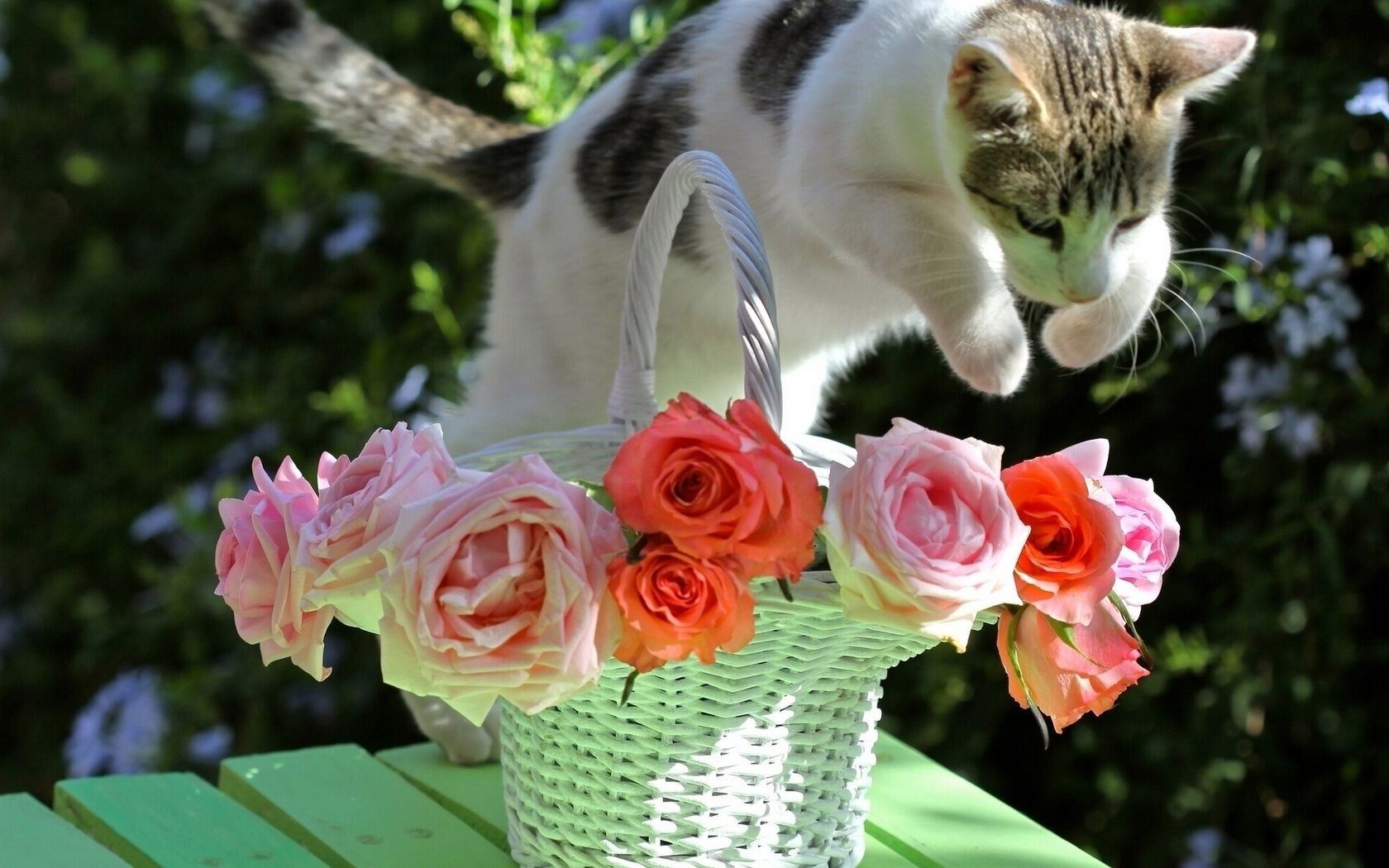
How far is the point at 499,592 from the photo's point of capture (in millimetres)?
916

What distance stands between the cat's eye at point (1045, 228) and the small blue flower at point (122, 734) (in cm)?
184

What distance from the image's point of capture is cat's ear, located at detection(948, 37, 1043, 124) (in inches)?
48.5

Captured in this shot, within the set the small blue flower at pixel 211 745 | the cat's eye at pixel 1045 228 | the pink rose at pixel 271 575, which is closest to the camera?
the pink rose at pixel 271 575

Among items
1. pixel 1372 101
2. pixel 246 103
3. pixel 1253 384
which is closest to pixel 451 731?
pixel 1253 384

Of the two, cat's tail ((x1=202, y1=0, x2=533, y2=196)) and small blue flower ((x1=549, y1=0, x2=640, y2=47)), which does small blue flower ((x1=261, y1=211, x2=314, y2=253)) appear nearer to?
small blue flower ((x1=549, y1=0, x2=640, y2=47))

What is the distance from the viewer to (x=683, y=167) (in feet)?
3.65

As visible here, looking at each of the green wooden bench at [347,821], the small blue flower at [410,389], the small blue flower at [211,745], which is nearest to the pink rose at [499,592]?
the green wooden bench at [347,821]

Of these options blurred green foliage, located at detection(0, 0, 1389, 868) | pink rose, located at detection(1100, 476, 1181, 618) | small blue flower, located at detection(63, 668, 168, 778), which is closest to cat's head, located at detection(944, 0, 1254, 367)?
blurred green foliage, located at detection(0, 0, 1389, 868)

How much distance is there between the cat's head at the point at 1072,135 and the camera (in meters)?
1.29

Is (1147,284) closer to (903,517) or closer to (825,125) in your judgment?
(825,125)

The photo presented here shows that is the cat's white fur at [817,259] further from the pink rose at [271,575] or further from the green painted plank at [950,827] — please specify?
the pink rose at [271,575]

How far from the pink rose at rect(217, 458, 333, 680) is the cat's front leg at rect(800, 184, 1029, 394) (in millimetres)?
585

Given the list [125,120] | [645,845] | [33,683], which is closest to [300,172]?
[125,120]

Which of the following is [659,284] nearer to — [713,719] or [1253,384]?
[713,719]
